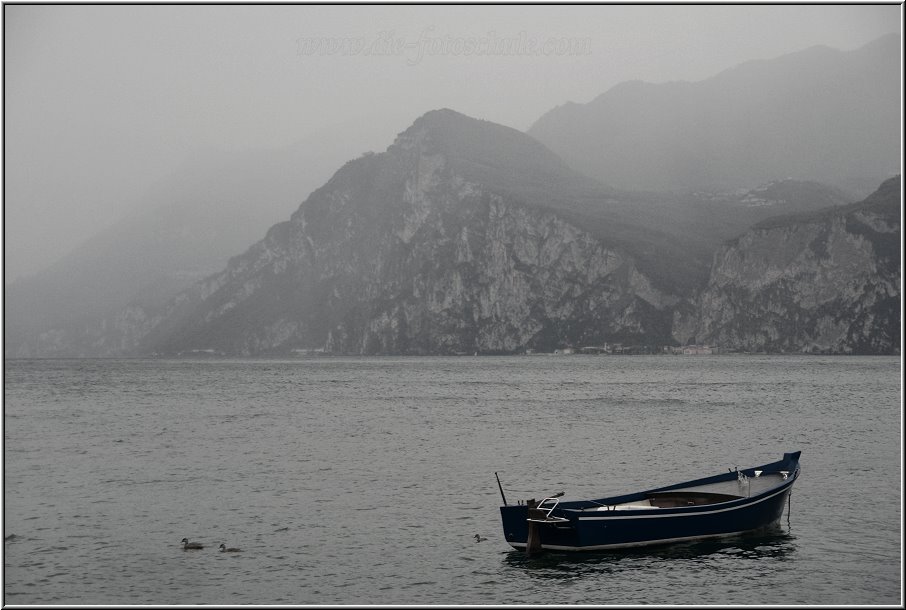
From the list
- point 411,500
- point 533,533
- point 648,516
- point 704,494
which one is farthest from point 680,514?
point 411,500

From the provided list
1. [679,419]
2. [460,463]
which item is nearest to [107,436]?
[460,463]

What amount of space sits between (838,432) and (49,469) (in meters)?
69.8

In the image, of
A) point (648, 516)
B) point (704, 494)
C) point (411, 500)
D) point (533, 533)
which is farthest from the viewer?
point (411, 500)

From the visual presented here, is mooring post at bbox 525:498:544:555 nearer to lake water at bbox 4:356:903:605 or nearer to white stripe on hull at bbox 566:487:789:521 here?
lake water at bbox 4:356:903:605

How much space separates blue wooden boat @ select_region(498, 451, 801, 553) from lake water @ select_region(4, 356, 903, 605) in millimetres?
775

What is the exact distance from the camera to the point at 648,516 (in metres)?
40.1

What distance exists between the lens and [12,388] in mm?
175500

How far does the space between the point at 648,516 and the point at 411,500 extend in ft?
57.3

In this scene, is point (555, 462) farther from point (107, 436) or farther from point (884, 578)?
point (107, 436)

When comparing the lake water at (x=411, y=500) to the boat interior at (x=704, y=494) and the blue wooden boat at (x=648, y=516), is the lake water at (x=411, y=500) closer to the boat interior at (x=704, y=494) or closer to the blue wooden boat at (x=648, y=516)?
the blue wooden boat at (x=648, y=516)

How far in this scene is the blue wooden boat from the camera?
39.1m

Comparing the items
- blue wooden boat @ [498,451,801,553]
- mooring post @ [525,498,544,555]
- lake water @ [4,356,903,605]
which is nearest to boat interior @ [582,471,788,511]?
blue wooden boat @ [498,451,801,553]

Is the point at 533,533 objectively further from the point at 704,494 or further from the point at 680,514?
the point at 704,494

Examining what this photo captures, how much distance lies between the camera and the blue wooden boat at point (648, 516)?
128ft
